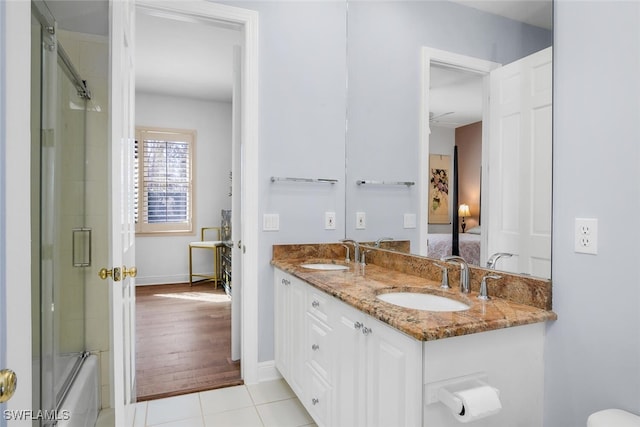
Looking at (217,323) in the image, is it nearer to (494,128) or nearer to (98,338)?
(98,338)

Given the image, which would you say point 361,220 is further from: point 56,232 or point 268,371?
point 56,232

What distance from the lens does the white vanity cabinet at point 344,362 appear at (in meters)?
1.21

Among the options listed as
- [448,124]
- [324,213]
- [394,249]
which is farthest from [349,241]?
[448,124]

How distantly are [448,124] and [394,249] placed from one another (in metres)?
0.80

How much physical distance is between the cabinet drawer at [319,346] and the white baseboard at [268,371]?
69cm

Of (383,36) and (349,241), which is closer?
(383,36)

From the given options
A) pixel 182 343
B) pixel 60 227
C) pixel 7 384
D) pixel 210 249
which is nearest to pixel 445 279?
pixel 7 384

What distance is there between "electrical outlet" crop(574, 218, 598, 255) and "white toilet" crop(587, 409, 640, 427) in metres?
0.46

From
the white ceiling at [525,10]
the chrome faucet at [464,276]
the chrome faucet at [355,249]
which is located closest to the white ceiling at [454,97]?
the white ceiling at [525,10]

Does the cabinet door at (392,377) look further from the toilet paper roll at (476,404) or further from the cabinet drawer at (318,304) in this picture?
the cabinet drawer at (318,304)

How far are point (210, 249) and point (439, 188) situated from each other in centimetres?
456

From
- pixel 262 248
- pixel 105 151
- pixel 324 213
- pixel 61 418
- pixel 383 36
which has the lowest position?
pixel 61 418

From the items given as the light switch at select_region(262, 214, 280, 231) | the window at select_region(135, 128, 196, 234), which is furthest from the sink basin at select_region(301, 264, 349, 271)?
the window at select_region(135, 128, 196, 234)

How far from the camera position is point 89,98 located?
214 centimetres
